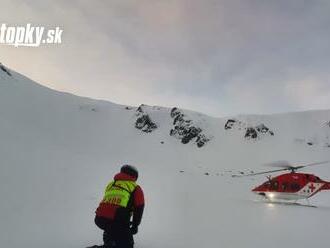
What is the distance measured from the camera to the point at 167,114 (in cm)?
7675

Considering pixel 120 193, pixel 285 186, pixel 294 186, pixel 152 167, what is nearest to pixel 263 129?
pixel 152 167

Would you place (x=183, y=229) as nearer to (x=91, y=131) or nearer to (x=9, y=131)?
(x=9, y=131)

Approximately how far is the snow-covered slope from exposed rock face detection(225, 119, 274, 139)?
11.3 inches

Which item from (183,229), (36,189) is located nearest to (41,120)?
(36,189)

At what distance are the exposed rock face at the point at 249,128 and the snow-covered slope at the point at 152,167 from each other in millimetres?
287

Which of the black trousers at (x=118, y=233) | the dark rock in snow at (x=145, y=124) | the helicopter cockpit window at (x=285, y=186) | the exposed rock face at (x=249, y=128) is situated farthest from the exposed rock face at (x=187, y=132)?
the black trousers at (x=118, y=233)

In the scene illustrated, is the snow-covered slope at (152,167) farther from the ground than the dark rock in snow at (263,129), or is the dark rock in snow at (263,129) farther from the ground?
the dark rock in snow at (263,129)

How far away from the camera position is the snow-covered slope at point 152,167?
10.8 meters

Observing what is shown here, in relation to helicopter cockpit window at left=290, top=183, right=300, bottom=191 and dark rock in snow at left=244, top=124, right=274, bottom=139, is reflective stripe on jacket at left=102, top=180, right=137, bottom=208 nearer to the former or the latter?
helicopter cockpit window at left=290, top=183, right=300, bottom=191

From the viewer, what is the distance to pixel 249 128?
2729 inches

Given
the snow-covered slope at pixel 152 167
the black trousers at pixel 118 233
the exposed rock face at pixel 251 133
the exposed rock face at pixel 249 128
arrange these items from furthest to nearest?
1. the exposed rock face at pixel 249 128
2. the exposed rock face at pixel 251 133
3. the snow-covered slope at pixel 152 167
4. the black trousers at pixel 118 233

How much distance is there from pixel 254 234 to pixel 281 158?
163 feet

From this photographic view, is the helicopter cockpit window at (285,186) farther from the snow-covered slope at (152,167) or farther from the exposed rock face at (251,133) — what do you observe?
the exposed rock face at (251,133)

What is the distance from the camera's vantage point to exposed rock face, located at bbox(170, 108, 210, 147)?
66938 mm
